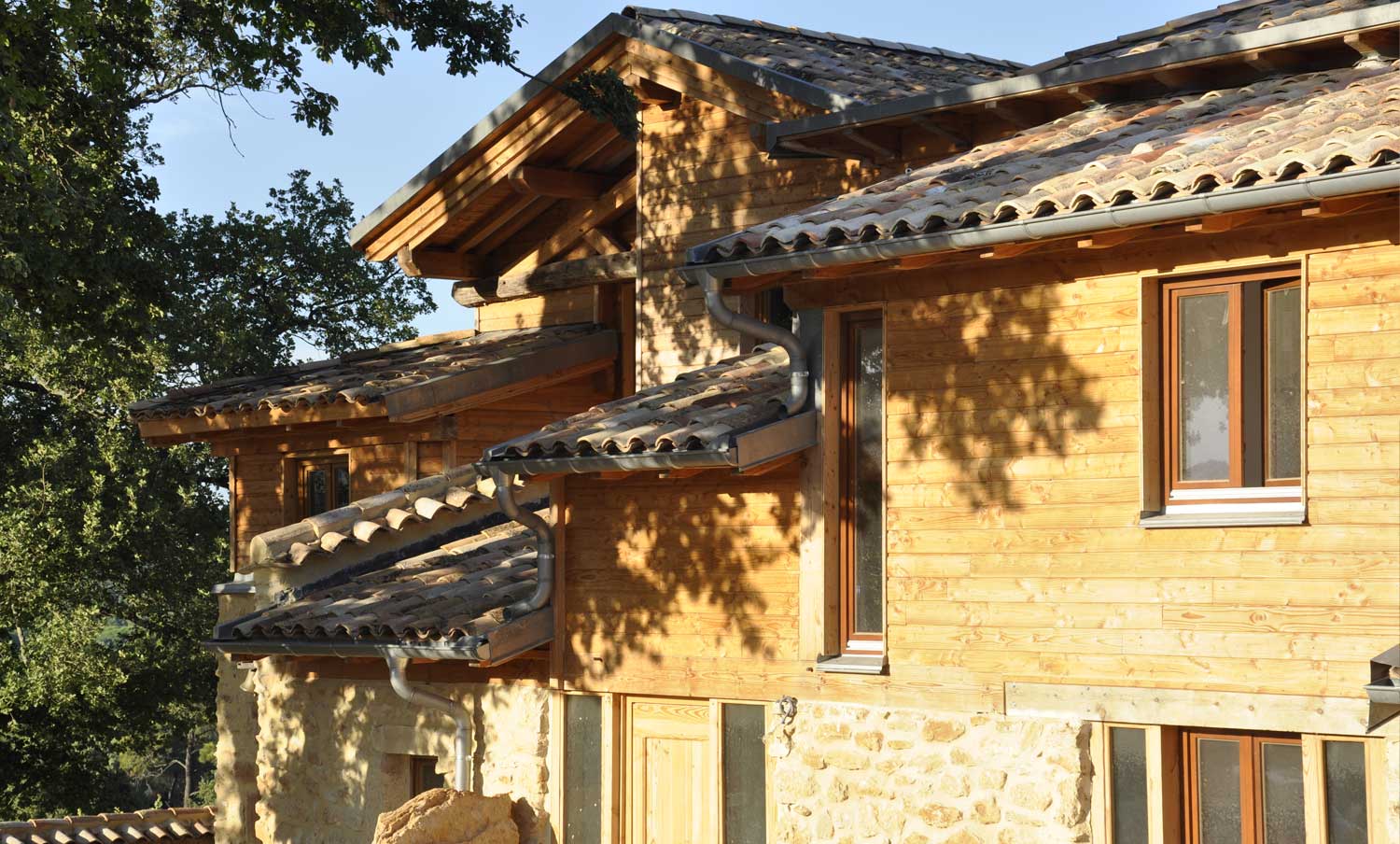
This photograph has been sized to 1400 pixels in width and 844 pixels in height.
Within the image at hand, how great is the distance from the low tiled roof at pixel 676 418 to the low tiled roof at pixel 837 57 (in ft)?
8.07

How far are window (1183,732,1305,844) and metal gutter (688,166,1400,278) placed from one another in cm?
276

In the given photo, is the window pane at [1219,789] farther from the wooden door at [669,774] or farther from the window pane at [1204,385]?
the wooden door at [669,774]

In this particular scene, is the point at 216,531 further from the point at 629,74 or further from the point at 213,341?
the point at 629,74

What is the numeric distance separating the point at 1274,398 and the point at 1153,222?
1176mm

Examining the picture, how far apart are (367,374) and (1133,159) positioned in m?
9.00

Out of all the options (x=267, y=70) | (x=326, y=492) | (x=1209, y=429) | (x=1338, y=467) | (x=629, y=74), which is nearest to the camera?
(x=1338, y=467)

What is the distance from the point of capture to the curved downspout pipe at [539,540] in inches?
440

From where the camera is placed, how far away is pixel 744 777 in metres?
10.8

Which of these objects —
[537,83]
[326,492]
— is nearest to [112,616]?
[326,492]

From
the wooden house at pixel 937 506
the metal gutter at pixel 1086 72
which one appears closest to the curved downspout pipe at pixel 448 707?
the wooden house at pixel 937 506

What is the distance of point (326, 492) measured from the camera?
16500 mm

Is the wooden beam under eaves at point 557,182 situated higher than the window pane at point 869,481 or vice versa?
the wooden beam under eaves at point 557,182

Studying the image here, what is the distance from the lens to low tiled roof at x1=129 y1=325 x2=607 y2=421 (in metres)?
14.9

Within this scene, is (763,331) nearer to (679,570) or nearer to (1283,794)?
(679,570)
